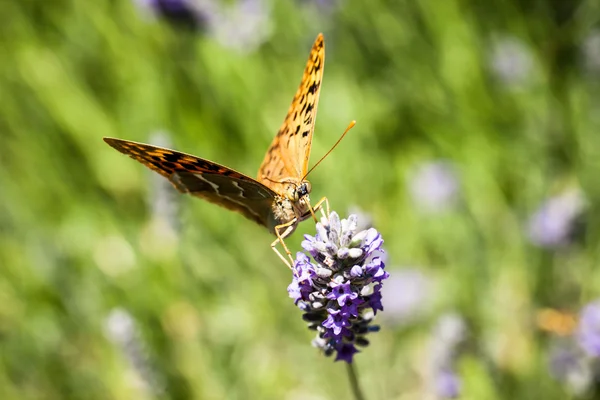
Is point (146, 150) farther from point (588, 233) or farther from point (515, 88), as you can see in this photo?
point (515, 88)

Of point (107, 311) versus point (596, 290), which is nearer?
point (596, 290)

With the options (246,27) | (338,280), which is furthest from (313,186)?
(338,280)

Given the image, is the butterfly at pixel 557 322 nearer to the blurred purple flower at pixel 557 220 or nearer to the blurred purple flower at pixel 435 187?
the blurred purple flower at pixel 557 220

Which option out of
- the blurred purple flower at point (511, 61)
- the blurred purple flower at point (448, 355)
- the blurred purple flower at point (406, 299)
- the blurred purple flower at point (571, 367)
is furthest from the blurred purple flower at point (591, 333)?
the blurred purple flower at point (511, 61)

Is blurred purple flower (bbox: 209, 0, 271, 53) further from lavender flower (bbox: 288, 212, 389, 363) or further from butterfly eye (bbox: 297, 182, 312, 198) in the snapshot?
lavender flower (bbox: 288, 212, 389, 363)

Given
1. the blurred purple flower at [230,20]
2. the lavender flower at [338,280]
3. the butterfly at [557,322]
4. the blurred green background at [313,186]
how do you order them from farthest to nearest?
the blurred purple flower at [230,20] < the blurred green background at [313,186] < the butterfly at [557,322] < the lavender flower at [338,280]

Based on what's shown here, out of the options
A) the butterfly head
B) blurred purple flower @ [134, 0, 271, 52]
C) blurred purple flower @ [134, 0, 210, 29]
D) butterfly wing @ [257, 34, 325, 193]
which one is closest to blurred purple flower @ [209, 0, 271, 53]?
blurred purple flower @ [134, 0, 271, 52]

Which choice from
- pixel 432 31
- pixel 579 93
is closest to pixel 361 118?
pixel 432 31
